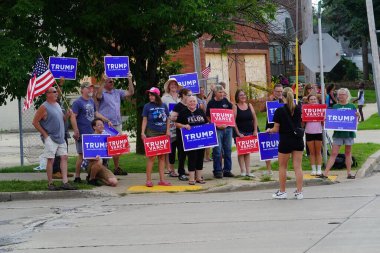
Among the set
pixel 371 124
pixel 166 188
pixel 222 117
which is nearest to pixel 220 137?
pixel 222 117

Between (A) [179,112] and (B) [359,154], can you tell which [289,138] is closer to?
(A) [179,112]

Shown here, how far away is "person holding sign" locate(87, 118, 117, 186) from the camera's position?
1460cm

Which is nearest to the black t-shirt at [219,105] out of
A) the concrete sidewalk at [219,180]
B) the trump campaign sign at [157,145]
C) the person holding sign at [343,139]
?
the trump campaign sign at [157,145]

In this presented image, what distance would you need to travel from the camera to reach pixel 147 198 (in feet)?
44.2

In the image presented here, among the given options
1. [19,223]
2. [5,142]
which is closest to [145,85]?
[19,223]

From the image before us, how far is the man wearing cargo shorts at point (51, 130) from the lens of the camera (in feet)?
45.1

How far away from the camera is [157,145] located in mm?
14320

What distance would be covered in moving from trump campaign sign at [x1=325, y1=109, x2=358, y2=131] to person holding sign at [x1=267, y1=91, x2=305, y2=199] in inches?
102

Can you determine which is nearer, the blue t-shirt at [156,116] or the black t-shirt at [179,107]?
the blue t-shirt at [156,116]

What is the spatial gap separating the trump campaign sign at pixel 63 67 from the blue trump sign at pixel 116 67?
0.73 meters

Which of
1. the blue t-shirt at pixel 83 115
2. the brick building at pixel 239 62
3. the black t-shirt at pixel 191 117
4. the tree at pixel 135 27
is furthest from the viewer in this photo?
the brick building at pixel 239 62

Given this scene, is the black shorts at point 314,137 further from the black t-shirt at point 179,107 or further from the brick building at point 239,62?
the brick building at point 239,62

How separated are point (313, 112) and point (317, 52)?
1.58m

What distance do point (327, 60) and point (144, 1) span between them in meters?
4.11
